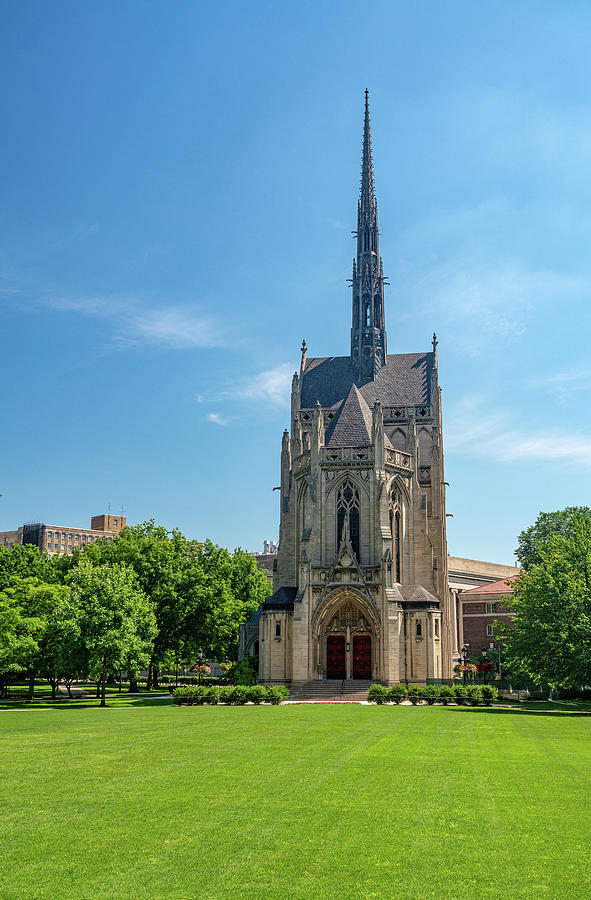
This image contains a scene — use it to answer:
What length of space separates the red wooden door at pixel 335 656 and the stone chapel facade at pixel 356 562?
73 millimetres

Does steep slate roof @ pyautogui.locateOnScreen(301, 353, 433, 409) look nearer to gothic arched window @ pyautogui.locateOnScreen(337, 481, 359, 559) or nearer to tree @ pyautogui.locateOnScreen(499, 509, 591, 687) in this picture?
gothic arched window @ pyautogui.locateOnScreen(337, 481, 359, 559)

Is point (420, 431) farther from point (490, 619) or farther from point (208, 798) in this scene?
point (208, 798)

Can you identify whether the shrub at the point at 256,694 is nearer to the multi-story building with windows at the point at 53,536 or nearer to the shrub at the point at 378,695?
the shrub at the point at 378,695

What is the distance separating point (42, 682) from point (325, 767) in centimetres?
7067

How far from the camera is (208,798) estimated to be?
47.3 ft

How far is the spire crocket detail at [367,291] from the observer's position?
259ft

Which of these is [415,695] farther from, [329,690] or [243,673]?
[243,673]

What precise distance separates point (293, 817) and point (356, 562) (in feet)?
144

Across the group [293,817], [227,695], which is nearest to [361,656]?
[227,695]

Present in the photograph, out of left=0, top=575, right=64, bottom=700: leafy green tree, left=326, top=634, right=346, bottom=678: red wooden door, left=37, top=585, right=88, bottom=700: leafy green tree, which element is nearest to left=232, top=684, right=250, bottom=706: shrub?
left=37, top=585, right=88, bottom=700: leafy green tree

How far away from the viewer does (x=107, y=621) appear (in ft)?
146

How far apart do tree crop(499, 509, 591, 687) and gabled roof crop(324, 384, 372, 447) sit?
2149cm

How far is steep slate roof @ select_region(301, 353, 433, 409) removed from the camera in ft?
242

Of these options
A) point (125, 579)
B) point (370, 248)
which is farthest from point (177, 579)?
point (370, 248)
